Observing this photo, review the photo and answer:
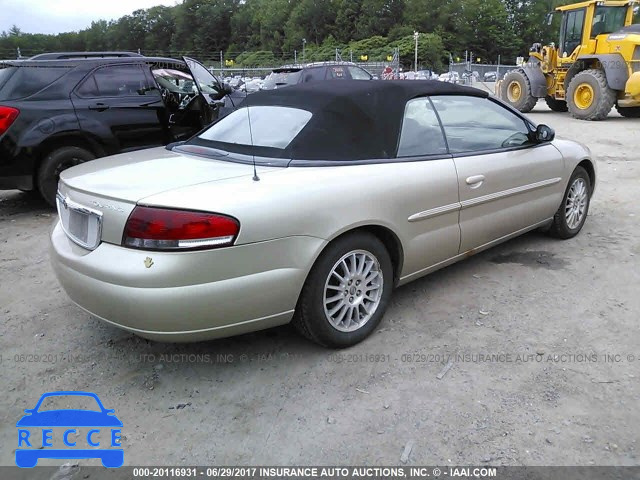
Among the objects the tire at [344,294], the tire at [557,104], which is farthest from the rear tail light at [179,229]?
the tire at [557,104]

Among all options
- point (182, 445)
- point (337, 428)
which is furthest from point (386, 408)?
point (182, 445)

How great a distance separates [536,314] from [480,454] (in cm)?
150

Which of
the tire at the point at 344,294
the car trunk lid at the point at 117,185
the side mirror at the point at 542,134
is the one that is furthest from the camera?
the side mirror at the point at 542,134

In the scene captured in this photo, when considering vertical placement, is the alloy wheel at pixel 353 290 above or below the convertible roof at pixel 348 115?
below

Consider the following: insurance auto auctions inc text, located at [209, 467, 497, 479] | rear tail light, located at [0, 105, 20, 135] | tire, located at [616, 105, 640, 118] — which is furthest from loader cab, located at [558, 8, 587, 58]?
insurance auto auctions inc text, located at [209, 467, 497, 479]

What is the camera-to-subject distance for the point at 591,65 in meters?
14.4

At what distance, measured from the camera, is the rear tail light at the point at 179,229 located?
2.41m

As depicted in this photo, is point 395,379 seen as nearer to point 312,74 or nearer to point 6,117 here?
point 6,117

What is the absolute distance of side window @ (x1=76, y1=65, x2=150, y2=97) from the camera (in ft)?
20.1

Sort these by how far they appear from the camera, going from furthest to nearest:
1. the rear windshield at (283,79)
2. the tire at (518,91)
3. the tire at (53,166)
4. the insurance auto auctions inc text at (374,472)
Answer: the tire at (518,91) < the rear windshield at (283,79) < the tire at (53,166) < the insurance auto auctions inc text at (374,472)

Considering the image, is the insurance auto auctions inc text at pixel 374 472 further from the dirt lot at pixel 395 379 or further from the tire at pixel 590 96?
the tire at pixel 590 96

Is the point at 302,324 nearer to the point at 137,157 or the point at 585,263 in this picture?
the point at 137,157

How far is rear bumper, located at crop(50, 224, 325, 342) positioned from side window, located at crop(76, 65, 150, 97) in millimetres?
4041

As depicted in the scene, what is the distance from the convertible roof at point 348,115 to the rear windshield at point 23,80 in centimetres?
341
